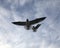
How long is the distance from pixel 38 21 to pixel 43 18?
5.06 m

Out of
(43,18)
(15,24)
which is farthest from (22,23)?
(43,18)

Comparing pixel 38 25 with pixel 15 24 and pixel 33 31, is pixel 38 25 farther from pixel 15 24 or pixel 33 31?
pixel 15 24

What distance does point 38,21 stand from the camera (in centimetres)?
15100

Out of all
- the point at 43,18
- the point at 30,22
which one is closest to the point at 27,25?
the point at 30,22

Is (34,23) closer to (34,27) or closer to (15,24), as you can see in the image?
(34,27)

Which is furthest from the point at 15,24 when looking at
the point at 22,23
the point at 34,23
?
the point at 34,23

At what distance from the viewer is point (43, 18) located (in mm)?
148125

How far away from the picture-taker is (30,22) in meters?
147

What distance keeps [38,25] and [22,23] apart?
41.0ft

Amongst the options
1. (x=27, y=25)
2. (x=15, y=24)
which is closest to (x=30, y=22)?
(x=27, y=25)

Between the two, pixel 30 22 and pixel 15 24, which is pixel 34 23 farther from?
pixel 15 24

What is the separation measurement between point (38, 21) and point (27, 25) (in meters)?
10.4

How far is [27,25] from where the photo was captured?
145 meters

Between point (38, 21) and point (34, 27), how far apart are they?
6.01 meters
